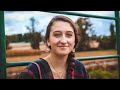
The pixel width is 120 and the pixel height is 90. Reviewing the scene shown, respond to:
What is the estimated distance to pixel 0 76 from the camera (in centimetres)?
218

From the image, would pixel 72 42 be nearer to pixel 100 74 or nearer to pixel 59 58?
pixel 59 58

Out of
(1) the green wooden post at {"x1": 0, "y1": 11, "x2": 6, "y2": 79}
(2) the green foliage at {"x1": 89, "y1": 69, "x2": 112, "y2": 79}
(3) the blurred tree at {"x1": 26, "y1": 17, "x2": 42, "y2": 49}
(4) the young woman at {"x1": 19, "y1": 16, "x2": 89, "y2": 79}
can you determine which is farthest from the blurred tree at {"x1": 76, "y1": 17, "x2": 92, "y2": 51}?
(1) the green wooden post at {"x1": 0, "y1": 11, "x2": 6, "y2": 79}

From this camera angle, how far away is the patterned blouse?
220 cm

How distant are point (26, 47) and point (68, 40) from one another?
1.31 ft

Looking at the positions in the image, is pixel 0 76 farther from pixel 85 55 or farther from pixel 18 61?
pixel 85 55

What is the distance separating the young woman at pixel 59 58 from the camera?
2.22m

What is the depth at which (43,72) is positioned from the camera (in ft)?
7.32

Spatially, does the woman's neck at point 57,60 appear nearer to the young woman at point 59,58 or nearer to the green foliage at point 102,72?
the young woman at point 59,58

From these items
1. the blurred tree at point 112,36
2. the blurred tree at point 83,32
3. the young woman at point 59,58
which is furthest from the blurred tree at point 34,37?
the blurred tree at point 112,36

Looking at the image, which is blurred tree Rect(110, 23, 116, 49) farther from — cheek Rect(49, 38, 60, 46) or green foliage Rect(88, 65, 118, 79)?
cheek Rect(49, 38, 60, 46)
